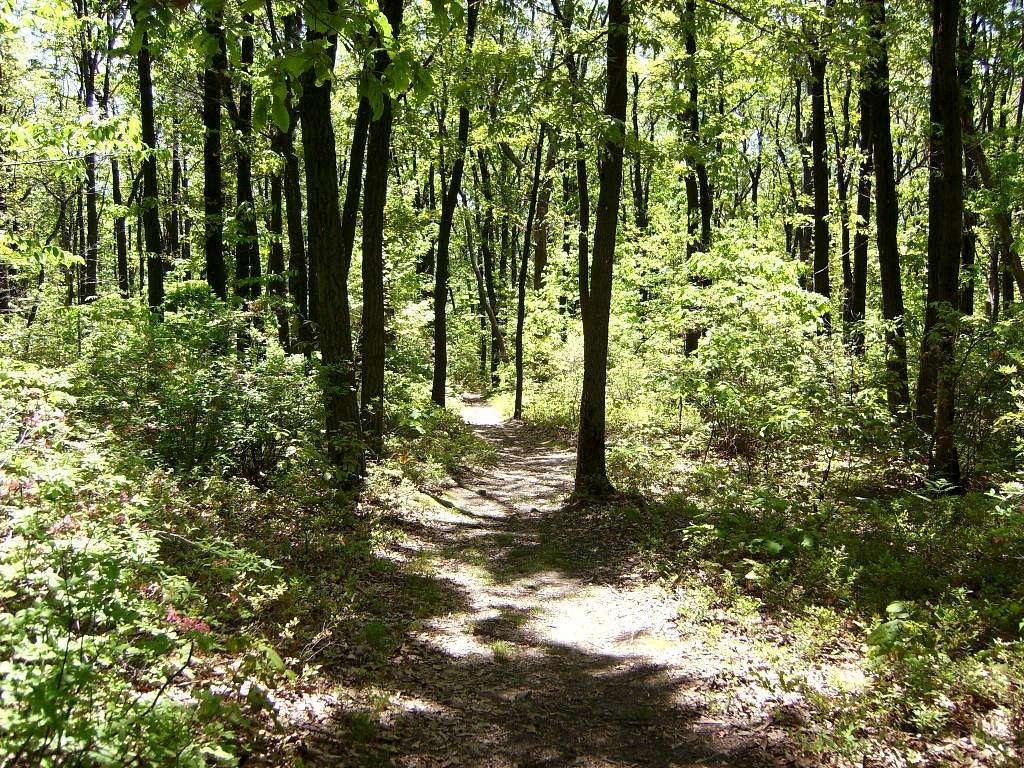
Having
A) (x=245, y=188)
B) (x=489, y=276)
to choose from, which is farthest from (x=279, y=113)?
(x=489, y=276)

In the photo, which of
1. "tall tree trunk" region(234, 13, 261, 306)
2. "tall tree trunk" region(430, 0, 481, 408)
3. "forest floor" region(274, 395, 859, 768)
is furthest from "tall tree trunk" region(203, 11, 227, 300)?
"forest floor" region(274, 395, 859, 768)

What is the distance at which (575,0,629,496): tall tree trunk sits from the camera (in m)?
9.46

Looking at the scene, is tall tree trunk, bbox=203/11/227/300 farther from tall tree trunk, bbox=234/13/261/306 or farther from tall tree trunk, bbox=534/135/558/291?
tall tree trunk, bbox=534/135/558/291

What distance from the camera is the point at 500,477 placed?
13.1 metres

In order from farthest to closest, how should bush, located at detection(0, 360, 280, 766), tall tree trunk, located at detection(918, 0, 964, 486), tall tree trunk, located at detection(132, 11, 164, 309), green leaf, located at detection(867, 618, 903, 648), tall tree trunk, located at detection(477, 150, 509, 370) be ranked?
tall tree trunk, located at detection(477, 150, 509, 370) → tall tree trunk, located at detection(132, 11, 164, 309) → tall tree trunk, located at detection(918, 0, 964, 486) → green leaf, located at detection(867, 618, 903, 648) → bush, located at detection(0, 360, 280, 766)

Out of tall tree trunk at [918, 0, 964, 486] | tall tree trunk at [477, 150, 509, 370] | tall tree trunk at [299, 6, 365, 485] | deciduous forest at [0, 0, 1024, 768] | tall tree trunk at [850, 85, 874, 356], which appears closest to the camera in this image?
deciduous forest at [0, 0, 1024, 768]

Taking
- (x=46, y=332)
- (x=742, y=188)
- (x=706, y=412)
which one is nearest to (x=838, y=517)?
(x=706, y=412)

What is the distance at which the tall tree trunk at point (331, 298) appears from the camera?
27.7ft

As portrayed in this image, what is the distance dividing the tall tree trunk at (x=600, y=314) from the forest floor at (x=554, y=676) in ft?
6.36

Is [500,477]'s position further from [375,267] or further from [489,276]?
[489,276]

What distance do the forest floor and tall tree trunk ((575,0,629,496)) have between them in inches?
76.3

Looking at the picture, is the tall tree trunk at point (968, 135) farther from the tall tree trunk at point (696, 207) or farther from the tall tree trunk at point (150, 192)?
the tall tree trunk at point (150, 192)

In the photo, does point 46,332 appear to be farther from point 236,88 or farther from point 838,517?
point 838,517

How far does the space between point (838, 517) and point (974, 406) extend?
2644 millimetres
